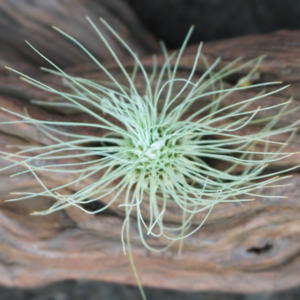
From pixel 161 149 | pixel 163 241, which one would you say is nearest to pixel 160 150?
pixel 161 149

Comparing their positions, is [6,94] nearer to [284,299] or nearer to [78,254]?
[78,254]

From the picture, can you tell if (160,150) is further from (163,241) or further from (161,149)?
(163,241)

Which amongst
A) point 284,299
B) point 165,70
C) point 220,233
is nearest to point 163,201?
point 220,233

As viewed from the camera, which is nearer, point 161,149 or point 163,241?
point 161,149

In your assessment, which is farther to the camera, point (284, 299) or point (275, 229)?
point (284, 299)
